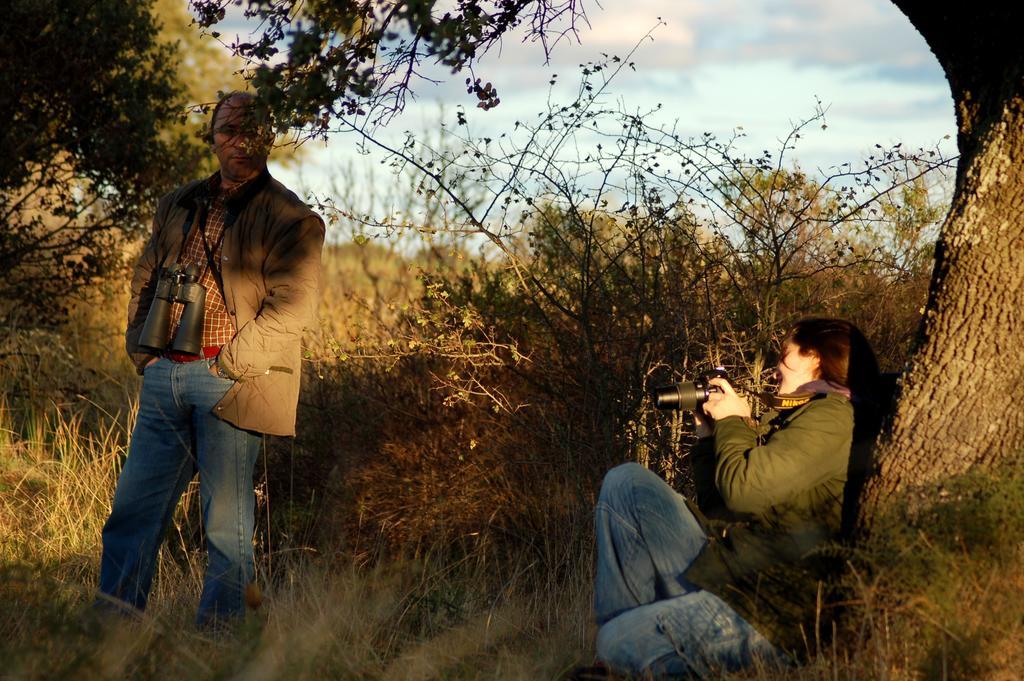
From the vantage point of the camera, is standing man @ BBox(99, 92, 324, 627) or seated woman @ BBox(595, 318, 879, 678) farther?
standing man @ BBox(99, 92, 324, 627)

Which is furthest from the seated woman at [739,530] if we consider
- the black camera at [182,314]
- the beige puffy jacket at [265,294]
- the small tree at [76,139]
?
the small tree at [76,139]

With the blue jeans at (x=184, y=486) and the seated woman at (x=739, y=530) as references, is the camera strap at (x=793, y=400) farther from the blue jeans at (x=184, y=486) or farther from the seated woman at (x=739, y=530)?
the blue jeans at (x=184, y=486)

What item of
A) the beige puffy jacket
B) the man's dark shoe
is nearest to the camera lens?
the man's dark shoe

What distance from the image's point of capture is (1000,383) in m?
3.23

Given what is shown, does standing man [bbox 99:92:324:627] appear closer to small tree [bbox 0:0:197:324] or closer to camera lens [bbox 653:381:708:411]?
camera lens [bbox 653:381:708:411]

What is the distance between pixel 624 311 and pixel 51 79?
205 inches

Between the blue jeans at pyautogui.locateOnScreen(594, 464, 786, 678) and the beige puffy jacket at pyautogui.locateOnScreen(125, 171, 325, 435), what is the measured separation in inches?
48.2

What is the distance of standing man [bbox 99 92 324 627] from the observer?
3.96 metres

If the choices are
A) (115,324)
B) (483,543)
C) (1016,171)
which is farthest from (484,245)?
(115,324)

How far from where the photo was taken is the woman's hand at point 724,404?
3508 millimetres

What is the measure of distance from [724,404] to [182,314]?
1.86 meters

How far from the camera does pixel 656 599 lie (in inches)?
135

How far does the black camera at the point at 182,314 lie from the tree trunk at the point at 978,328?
7.33 feet

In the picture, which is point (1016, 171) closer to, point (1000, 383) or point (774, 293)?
point (1000, 383)
